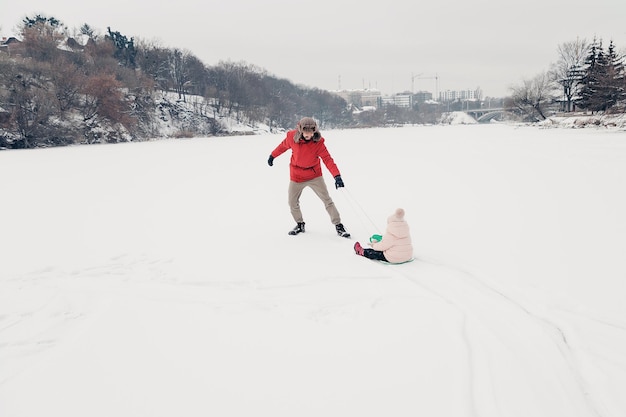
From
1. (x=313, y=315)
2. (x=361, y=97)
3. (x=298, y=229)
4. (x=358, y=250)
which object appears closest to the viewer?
(x=313, y=315)

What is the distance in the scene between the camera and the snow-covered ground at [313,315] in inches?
88.1

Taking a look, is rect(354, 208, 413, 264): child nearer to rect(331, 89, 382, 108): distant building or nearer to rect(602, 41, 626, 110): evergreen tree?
rect(602, 41, 626, 110): evergreen tree

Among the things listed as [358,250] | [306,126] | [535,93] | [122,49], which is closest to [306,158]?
[306,126]

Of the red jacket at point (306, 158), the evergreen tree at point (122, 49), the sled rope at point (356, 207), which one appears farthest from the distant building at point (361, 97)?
the red jacket at point (306, 158)

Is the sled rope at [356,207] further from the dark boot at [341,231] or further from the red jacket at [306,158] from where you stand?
the red jacket at [306,158]

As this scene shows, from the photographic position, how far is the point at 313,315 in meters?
3.17

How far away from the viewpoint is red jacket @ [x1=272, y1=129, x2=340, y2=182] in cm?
527

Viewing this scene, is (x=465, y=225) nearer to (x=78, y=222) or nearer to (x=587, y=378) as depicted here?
(x=587, y=378)

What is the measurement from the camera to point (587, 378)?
7.70 ft

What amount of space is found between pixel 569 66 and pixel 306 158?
62588 mm

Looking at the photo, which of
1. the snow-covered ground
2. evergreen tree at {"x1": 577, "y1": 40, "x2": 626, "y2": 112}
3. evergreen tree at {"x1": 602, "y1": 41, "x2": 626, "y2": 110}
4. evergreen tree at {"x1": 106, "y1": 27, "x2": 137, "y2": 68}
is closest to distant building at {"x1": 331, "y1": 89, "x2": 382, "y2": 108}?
evergreen tree at {"x1": 106, "y1": 27, "x2": 137, "y2": 68}

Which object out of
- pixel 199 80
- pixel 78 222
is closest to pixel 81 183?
pixel 78 222

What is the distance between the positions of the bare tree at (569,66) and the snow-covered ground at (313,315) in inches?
2163

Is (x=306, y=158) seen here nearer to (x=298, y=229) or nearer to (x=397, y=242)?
(x=298, y=229)
